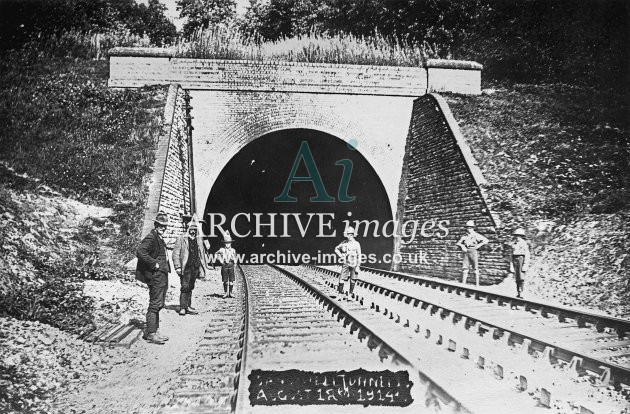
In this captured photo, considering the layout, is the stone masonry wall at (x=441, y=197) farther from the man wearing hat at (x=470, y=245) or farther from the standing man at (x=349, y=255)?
the standing man at (x=349, y=255)

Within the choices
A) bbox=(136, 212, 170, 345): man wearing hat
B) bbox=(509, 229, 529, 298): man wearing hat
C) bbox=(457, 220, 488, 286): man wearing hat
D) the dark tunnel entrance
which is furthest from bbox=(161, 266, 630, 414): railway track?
bbox=(509, 229, 529, 298): man wearing hat

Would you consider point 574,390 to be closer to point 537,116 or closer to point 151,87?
point 537,116

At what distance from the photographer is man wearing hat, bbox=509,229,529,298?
22.3ft

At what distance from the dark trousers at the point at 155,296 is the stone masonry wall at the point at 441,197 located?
11.6ft

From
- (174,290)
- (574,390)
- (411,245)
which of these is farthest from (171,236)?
(574,390)

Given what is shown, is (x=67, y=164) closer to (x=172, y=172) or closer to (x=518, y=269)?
(x=172, y=172)

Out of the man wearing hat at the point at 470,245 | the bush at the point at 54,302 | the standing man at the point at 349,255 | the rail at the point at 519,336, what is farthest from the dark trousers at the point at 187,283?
→ the man wearing hat at the point at 470,245

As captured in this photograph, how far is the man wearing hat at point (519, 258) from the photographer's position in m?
6.80

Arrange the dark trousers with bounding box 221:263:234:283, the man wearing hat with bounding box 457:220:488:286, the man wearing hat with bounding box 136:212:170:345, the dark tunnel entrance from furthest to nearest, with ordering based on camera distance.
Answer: the dark trousers with bounding box 221:263:234:283 < the man wearing hat with bounding box 457:220:488:286 < the dark tunnel entrance < the man wearing hat with bounding box 136:212:170:345

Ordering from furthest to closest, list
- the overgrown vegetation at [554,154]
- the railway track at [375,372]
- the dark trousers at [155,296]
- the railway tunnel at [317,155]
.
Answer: the overgrown vegetation at [554,154] < the railway tunnel at [317,155] < the dark trousers at [155,296] < the railway track at [375,372]

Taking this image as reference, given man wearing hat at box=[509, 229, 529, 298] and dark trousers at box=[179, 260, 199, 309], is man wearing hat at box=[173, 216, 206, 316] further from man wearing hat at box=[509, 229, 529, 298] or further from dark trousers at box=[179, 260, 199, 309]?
man wearing hat at box=[509, 229, 529, 298]

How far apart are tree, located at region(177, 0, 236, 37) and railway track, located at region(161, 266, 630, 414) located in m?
4.69

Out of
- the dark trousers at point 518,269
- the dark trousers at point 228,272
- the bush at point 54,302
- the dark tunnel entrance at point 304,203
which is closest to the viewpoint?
the bush at point 54,302

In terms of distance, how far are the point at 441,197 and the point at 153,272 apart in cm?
455
